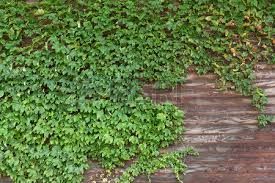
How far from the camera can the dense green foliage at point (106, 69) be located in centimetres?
499

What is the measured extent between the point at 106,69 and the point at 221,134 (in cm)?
149

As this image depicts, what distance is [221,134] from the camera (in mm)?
5117

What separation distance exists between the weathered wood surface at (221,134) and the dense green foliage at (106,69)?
13 centimetres

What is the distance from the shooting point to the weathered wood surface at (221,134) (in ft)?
16.7

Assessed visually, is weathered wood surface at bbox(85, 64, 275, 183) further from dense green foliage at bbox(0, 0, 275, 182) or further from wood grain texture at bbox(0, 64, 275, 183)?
dense green foliage at bbox(0, 0, 275, 182)

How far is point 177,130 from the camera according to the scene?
5.04m

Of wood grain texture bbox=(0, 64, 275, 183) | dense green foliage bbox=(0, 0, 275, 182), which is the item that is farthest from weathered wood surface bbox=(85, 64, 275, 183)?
dense green foliage bbox=(0, 0, 275, 182)

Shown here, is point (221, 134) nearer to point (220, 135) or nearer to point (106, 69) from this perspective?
point (220, 135)

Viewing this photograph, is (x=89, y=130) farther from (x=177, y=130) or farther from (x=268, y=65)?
(x=268, y=65)

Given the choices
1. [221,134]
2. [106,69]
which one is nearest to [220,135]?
[221,134]

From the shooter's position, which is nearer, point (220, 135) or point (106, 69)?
point (106, 69)

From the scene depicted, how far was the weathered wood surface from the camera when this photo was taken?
509 centimetres

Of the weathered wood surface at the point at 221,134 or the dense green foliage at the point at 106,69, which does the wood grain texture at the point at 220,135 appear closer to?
Answer: the weathered wood surface at the point at 221,134

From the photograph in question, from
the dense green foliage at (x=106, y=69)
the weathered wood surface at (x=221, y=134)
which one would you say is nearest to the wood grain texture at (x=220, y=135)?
the weathered wood surface at (x=221, y=134)
